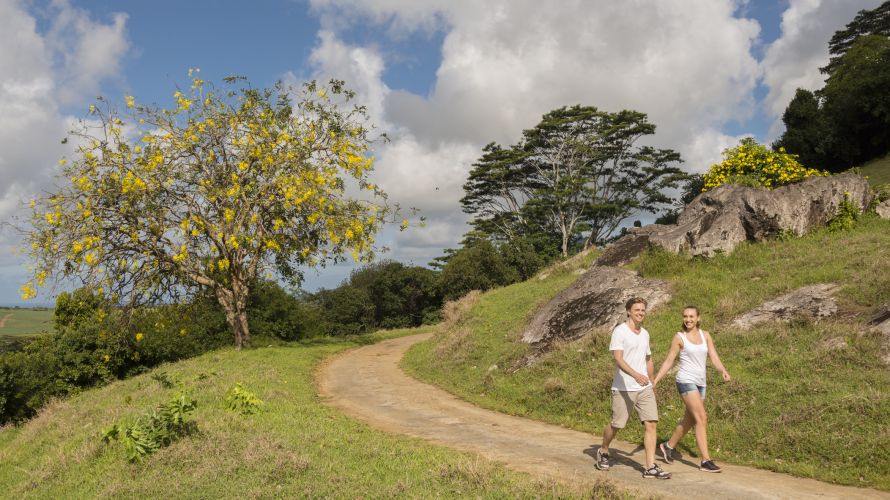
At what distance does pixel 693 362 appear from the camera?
26.5 feet

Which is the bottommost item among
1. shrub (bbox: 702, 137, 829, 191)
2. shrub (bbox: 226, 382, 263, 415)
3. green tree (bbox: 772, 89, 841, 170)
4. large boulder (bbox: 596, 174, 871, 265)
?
shrub (bbox: 226, 382, 263, 415)

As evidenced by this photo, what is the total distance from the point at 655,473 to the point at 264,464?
518cm

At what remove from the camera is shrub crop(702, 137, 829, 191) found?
22.5 m

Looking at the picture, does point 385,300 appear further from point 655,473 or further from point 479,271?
point 655,473

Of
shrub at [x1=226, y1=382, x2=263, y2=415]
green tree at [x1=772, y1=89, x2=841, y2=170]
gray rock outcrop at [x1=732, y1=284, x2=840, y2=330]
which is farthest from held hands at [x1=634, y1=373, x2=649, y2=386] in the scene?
green tree at [x1=772, y1=89, x2=841, y2=170]

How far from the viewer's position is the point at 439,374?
1733 centimetres

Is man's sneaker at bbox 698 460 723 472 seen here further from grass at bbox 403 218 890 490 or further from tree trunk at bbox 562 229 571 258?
tree trunk at bbox 562 229 571 258

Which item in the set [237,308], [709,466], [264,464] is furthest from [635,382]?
[237,308]

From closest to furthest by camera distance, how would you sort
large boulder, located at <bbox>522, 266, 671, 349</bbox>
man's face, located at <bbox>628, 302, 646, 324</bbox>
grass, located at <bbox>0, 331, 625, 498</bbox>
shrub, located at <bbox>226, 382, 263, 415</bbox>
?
grass, located at <bbox>0, 331, 625, 498</bbox> → man's face, located at <bbox>628, 302, 646, 324</bbox> → shrub, located at <bbox>226, 382, 263, 415</bbox> → large boulder, located at <bbox>522, 266, 671, 349</bbox>

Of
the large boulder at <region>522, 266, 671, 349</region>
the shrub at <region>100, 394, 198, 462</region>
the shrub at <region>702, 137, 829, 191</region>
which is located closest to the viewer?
the shrub at <region>100, 394, 198, 462</region>

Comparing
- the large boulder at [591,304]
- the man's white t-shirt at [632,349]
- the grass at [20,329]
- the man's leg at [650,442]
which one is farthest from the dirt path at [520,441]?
the grass at [20,329]

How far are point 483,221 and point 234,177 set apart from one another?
33553mm

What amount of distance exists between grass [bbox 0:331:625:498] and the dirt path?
0.77 m

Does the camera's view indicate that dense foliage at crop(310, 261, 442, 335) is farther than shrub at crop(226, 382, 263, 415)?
Yes
